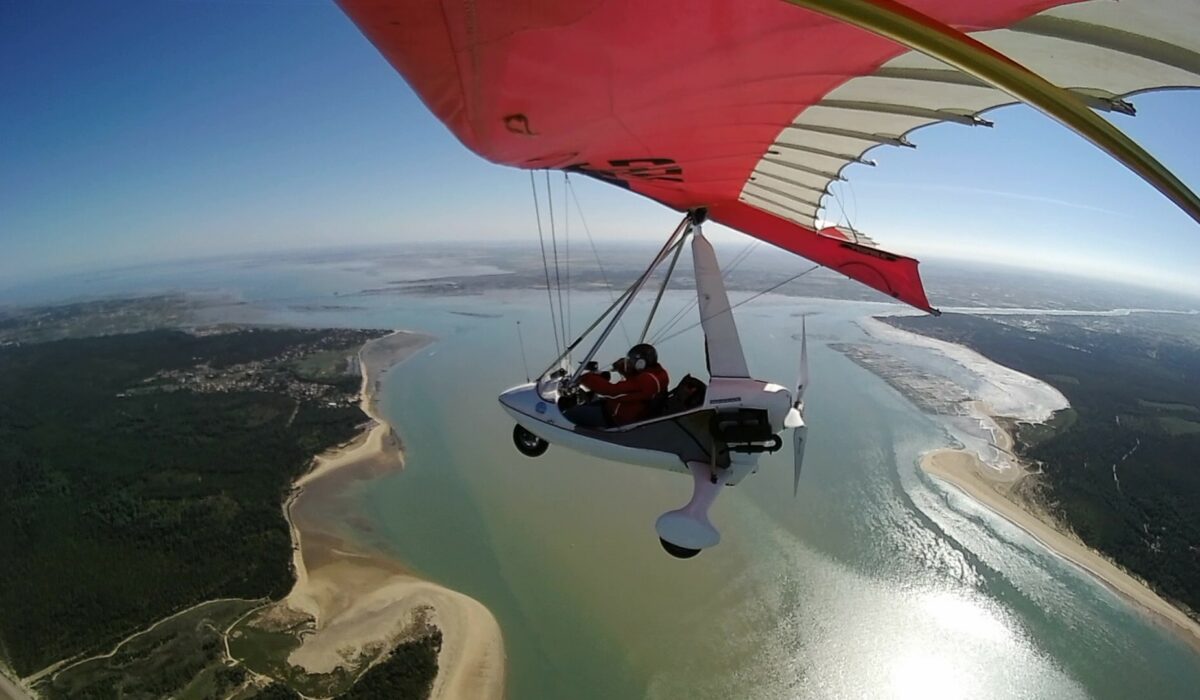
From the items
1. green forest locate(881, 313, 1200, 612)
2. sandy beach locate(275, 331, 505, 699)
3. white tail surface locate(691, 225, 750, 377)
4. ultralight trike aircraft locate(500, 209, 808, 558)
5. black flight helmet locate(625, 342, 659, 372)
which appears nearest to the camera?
ultralight trike aircraft locate(500, 209, 808, 558)

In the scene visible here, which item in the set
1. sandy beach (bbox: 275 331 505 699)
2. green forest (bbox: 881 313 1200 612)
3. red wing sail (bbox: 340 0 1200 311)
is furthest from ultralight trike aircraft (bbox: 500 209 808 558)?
green forest (bbox: 881 313 1200 612)

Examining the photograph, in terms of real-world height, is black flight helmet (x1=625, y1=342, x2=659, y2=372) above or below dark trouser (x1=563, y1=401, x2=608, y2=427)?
above

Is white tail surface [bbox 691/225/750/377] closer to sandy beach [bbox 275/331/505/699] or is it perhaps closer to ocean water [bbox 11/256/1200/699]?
ocean water [bbox 11/256/1200/699]

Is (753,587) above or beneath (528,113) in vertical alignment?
beneath

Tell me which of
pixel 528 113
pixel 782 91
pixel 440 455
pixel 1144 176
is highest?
pixel 782 91

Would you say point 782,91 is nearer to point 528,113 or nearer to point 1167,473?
point 528,113

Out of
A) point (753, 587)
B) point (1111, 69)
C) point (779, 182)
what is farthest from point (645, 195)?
point (753, 587)
